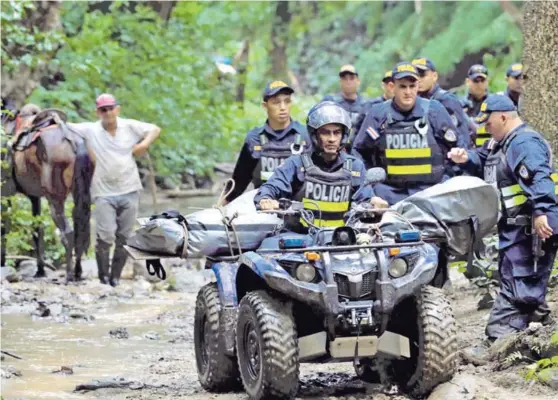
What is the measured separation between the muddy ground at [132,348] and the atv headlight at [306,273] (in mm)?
839

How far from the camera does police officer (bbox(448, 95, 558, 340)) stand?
8.31m

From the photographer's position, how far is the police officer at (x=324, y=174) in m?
Answer: 7.79

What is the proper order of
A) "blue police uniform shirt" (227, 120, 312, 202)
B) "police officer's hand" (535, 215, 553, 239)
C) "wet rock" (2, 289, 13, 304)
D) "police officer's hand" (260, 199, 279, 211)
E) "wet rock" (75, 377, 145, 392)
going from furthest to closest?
"wet rock" (2, 289, 13, 304)
"blue police uniform shirt" (227, 120, 312, 202)
"wet rock" (75, 377, 145, 392)
"police officer's hand" (535, 215, 553, 239)
"police officer's hand" (260, 199, 279, 211)

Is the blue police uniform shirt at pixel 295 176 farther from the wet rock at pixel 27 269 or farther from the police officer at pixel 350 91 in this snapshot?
the wet rock at pixel 27 269

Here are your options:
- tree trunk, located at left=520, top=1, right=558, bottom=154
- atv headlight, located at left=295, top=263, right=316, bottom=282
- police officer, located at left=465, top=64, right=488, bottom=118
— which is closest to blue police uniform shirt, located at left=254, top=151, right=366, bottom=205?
atv headlight, located at left=295, top=263, right=316, bottom=282

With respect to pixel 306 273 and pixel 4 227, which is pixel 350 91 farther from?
pixel 306 273

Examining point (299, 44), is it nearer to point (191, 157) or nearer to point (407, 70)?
point (191, 157)

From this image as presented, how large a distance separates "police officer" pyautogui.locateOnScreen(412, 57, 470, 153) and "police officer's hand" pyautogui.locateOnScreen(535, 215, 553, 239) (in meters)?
2.84

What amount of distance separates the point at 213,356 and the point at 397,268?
139 centimetres

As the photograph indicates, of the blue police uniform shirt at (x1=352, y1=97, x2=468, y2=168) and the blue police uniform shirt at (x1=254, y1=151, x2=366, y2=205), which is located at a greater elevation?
the blue police uniform shirt at (x1=352, y1=97, x2=468, y2=168)

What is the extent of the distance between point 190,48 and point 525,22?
13274 mm

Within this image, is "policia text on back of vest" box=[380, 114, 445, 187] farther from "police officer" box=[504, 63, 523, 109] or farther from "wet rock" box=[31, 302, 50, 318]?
"wet rock" box=[31, 302, 50, 318]

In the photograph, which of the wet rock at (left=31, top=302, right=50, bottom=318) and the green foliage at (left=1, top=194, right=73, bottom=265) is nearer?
the wet rock at (left=31, top=302, right=50, bottom=318)

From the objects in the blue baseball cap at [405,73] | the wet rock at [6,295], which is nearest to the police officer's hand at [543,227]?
the blue baseball cap at [405,73]
